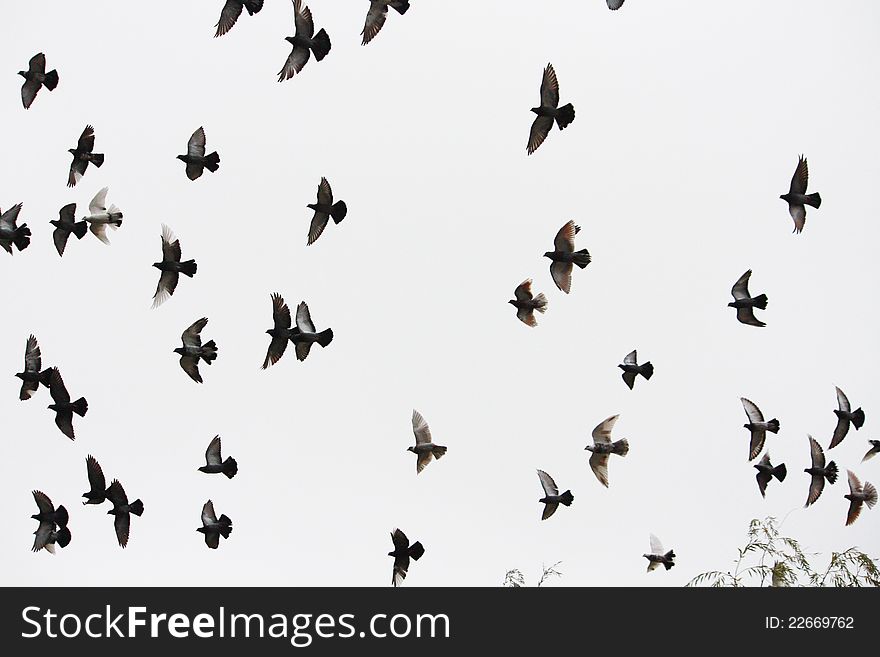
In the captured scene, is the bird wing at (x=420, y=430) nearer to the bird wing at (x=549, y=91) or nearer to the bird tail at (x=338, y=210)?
the bird tail at (x=338, y=210)

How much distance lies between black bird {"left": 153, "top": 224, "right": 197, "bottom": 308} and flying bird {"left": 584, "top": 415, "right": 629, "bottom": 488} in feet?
14.3

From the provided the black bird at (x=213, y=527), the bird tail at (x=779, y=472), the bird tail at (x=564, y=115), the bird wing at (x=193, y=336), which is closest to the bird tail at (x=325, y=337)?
the bird wing at (x=193, y=336)

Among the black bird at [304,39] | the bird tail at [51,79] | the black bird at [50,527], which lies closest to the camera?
the black bird at [304,39]

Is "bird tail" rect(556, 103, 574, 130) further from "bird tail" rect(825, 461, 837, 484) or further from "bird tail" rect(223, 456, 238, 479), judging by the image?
"bird tail" rect(223, 456, 238, 479)

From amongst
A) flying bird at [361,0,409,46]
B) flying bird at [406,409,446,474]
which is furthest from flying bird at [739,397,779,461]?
flying bird at [361,0,409,46]

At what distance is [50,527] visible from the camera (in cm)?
1368

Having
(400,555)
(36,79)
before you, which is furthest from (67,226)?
(400,555)

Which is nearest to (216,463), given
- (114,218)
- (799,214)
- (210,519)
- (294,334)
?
(210,519)

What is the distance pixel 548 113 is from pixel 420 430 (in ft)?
12.4

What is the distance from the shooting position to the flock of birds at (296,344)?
519 inches

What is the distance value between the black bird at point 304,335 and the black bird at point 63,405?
2157 millimetres

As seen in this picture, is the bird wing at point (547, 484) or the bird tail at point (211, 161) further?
the bird wing at point (547, 484)

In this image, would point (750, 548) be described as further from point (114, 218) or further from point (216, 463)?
point (114, 218)
